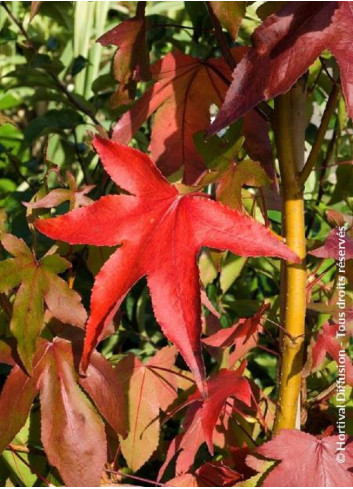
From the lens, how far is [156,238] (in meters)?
0.69

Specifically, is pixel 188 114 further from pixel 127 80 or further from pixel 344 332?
pixel 344 332

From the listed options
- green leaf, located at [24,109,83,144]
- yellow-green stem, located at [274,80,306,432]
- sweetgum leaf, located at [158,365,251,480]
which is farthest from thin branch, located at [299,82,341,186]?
green leaf, located at [24,109,83,144]

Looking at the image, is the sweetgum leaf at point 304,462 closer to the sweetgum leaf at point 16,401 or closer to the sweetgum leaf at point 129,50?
the sweetgum leaf at point 16,401

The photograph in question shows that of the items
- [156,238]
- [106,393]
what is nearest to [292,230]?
[156,238]

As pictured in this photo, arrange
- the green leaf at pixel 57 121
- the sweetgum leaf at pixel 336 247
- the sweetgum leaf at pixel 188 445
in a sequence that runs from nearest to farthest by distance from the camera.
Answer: the sweetgum leaf at pixel 336 247, the sweetgum leaf at pixel 188 445, the green leaf at pixel 57 121

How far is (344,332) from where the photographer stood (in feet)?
2.65

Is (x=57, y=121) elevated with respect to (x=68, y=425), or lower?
elevated

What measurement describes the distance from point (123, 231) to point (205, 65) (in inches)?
12.5

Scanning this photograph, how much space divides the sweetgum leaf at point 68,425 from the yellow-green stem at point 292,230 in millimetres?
211

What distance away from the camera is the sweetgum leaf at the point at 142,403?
0.93 m

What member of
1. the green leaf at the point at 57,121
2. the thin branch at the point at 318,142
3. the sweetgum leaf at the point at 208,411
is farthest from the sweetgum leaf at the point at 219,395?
the green leaf at the point at 57,121

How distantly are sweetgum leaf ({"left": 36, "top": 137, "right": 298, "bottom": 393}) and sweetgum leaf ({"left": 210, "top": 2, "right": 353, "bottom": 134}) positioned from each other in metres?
0.10

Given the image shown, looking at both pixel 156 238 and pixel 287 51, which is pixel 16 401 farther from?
pixel 287 51

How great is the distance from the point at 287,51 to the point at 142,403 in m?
0.50
